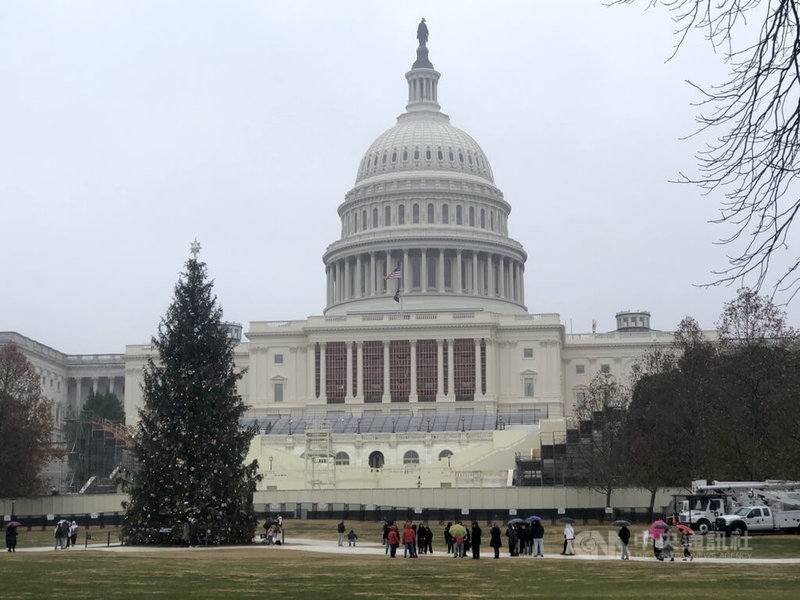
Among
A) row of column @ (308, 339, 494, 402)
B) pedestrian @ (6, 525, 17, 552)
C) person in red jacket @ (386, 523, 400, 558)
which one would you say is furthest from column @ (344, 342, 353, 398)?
person in red jacket @ (386, 523, 400, 558)

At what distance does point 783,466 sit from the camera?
261 ft

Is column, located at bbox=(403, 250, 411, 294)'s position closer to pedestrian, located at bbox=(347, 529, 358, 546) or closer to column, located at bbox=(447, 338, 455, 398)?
column, located at bbox=(447, 338, 455, 398)

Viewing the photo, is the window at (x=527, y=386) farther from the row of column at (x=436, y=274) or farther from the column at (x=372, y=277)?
the column at (x=372, y=277)

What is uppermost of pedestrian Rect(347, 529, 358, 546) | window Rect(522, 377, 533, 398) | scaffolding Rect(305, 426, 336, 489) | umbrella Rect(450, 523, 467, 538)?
window Rect(522, 377, 533, 398)

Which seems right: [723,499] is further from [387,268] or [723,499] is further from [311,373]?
[387,268]

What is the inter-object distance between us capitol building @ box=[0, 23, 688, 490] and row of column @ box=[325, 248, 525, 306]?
194 mm

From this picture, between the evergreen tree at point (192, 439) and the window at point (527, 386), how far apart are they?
103 m

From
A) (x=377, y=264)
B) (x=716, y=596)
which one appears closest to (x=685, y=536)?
(x=716, y=596)

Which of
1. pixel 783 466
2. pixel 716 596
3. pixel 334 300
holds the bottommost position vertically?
pixel 716 596

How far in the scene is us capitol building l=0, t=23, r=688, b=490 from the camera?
123562 mm

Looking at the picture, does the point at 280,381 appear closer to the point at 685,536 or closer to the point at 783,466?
the point at 783,466

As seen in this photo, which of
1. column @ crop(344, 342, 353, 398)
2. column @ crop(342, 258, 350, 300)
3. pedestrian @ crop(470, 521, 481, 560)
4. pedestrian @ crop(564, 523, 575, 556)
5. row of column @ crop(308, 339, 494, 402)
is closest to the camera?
pedestrian @ crop(470, 521, 481, 560)

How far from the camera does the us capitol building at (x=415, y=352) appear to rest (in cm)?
12356

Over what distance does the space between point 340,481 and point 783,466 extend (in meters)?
40.2
